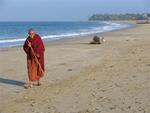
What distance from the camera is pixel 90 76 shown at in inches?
496

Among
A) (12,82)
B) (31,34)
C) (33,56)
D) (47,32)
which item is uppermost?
(31,34)

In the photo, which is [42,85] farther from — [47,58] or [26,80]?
[47,58]

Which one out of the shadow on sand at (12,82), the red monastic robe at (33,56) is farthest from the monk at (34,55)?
the shadow on sand at (12,82)

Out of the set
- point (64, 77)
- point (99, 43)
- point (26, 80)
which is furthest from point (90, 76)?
point (99, 43)

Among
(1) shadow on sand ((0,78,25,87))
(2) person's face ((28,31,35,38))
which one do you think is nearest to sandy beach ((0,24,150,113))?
(1) shadow on sand ((0,78,25,87))

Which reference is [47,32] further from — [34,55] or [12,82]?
[34,55]

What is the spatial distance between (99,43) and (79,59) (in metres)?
9.71

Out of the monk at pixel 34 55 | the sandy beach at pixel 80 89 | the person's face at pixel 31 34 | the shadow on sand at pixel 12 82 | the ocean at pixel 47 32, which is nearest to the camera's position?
the sandy beach at pixel 80 89

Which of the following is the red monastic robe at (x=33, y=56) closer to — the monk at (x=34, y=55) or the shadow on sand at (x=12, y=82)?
the monk at (x=34, y=55)

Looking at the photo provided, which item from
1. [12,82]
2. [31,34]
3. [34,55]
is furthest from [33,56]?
[12,82]

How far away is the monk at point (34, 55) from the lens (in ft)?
38.1

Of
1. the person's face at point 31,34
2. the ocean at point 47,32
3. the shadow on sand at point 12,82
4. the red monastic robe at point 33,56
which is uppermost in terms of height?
the person's face at point 31,34

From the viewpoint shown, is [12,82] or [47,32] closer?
[12,82]

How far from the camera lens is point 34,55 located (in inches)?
458
